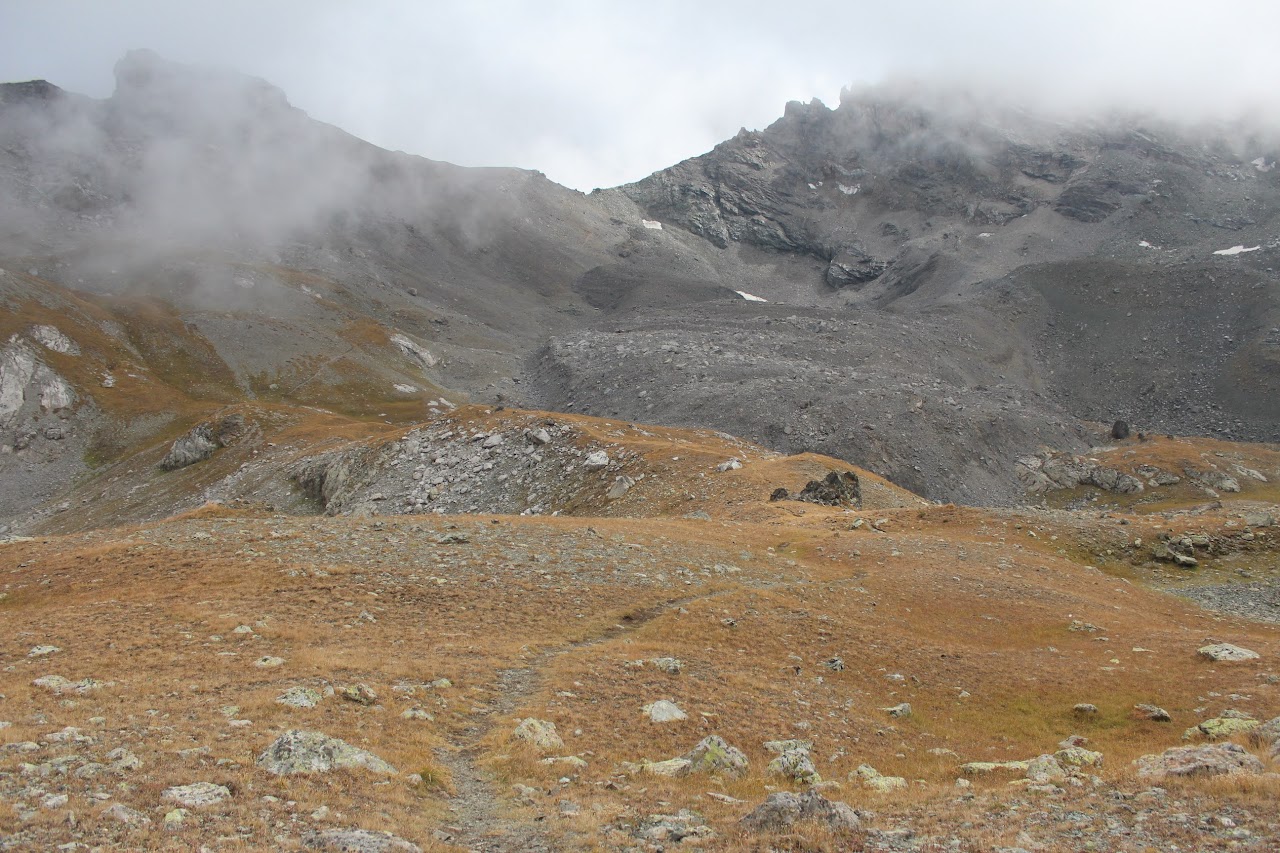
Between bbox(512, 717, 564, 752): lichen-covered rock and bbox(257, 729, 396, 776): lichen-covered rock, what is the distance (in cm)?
330

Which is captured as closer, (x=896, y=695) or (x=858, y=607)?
(x=896, y=695)

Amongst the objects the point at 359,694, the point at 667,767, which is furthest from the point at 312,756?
the point at 667,767

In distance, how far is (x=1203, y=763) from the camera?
1244 cm

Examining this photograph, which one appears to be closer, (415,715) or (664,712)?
(415,715)

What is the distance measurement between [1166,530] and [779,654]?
32.8 m

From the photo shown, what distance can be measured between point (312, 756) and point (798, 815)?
8.96m

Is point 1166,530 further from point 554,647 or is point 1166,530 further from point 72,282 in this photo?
point 72,282

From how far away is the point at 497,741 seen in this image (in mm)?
16219

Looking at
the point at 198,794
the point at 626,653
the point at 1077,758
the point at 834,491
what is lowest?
the point at 834,491

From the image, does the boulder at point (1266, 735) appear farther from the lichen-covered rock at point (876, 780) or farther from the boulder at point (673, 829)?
the boulder at point (673, 829)

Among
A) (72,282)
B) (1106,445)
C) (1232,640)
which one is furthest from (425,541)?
(72,282)

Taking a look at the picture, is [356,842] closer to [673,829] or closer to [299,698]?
[673,829]

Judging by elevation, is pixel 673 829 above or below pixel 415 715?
above

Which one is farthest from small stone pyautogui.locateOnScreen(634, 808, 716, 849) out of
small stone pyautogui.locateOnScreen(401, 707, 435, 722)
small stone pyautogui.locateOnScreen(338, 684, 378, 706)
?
small stone pyautogui.locateOnScreen(338, 684, 378, 706)
